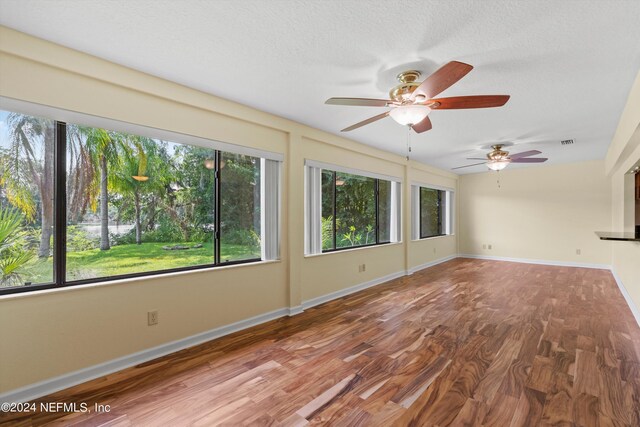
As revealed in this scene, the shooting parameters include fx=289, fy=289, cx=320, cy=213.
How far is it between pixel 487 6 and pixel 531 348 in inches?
117

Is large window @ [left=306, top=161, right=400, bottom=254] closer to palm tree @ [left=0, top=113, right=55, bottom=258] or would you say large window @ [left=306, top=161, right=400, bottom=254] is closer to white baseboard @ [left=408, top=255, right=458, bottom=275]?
white baseboard @ [left=408, top=255, right=458, bottom=275]

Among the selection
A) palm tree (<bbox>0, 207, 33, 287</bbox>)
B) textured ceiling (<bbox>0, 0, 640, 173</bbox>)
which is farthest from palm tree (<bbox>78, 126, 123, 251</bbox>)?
textured ceiling (<bbox>0, 0, 640, 173</bbox>)

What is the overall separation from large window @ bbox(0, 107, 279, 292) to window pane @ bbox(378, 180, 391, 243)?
2.83 meters

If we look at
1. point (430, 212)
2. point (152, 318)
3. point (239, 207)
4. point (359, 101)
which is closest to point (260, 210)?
point (239, 207)

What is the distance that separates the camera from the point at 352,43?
207cm

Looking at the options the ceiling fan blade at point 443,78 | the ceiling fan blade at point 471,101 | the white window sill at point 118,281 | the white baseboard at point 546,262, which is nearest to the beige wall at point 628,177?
the white baseboard at point 546,262

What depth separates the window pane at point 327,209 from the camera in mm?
4660

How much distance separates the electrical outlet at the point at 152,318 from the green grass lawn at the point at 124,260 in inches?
16.0

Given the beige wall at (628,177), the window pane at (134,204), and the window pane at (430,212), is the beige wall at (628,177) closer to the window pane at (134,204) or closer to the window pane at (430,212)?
the window pane at (430,212)

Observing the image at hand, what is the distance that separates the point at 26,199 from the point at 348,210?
409 centimetres

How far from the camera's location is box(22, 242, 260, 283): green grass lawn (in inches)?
88.1

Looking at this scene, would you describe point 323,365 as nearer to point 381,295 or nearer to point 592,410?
point 592,410

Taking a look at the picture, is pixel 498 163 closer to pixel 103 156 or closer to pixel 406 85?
pixel 406 85

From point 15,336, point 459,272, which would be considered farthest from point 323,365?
point 459,272
